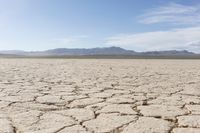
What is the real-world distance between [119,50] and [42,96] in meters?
147

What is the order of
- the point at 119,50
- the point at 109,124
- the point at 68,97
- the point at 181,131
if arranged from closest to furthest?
the point at 181,131
the point at 109,124
the point at 68,97
the point at 119,50

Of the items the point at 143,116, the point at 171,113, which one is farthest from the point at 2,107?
the point at 171,113

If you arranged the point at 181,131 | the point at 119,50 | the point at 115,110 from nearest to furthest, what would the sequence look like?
the point at 181,131 → the point at 115,110 → the point at 119,50

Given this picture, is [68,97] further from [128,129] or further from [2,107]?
[128,129]

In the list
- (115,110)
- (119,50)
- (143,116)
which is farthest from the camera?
(119,50)

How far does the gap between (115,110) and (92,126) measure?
2.12 ft

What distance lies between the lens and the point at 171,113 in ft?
9.74

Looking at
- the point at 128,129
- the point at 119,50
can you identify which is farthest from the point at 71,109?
the point at 119,50

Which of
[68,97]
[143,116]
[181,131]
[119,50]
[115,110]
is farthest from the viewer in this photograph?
[119,50]

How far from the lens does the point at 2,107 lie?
10.5 feet

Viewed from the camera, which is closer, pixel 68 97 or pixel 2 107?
pixel 2 107

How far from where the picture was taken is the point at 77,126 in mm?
2477

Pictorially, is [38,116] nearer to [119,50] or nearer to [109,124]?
[109,124]

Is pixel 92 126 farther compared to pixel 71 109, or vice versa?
pixel 71 109
